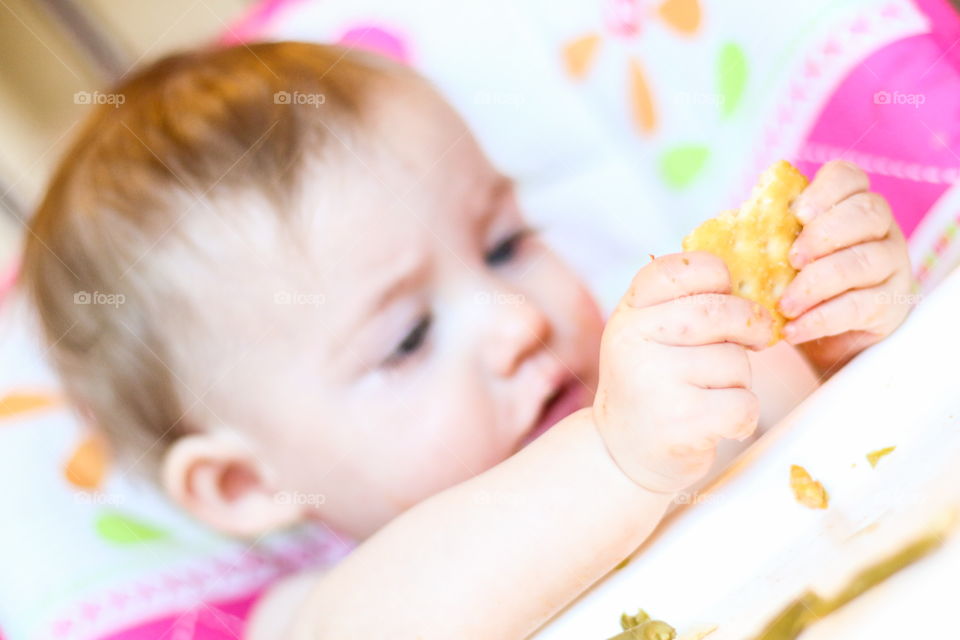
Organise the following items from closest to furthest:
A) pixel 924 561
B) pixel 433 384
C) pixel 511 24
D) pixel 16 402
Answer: pixel 924 561
pixel 433 384
pixel 16 402
pixel 511 24

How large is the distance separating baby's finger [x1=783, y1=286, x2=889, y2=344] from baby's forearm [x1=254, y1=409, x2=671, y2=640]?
0.38 ft

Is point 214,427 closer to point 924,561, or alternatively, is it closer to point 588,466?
point 588,466

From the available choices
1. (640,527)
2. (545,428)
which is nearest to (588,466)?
(640,527)

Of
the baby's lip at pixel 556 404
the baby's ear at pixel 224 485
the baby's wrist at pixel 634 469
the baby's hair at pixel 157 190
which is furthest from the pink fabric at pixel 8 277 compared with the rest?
the baby's wrist at pixel 634 469

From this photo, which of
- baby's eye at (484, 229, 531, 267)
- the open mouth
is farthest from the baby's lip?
baby's eye at (484, 229, 531, 267)

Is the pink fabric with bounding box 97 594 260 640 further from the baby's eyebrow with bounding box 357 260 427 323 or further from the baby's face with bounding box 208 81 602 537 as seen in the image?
the baby's eyebrow with bounding box 357 260 427 323

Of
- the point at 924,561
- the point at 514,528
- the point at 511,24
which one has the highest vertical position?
the point at 511,24

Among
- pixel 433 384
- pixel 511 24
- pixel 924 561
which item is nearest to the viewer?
pixel 924 561

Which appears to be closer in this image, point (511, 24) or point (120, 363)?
point (120, 363)

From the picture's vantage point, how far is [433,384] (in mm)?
640

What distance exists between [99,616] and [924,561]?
581 millimetres
